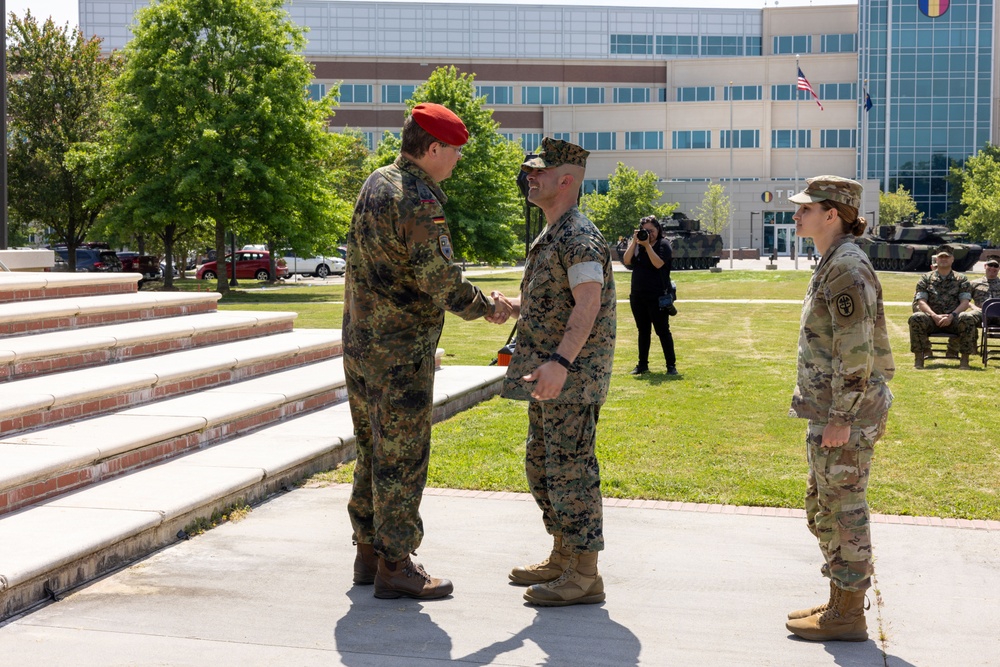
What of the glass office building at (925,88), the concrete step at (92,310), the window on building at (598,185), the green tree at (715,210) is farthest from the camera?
the window on building at (598,185)

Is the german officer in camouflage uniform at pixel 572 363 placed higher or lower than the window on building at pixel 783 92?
lower

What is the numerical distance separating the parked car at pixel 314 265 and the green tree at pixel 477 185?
5.46 m

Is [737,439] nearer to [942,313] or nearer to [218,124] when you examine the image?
[942,313]

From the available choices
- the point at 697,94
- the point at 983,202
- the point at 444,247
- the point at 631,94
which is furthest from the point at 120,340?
the point at 631,94

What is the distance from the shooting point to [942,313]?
48.0 ft

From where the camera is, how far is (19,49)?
4350 cm

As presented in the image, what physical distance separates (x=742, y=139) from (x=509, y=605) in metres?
88.2

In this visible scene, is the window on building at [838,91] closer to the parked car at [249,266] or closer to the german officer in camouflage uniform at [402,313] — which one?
the parked car at [249,266]

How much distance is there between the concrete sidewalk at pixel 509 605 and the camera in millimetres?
4398

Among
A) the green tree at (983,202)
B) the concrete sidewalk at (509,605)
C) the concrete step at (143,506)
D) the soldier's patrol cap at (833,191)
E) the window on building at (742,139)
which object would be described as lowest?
the concrete sidewalk at (509,605)

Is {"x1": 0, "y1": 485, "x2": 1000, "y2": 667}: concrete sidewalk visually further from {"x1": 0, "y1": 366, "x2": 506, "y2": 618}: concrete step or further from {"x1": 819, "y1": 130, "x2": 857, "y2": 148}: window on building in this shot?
{"x1": 819, "y1": 130, "x2": 857, "y2": 148}: window on building

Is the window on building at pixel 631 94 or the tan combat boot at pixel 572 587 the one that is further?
the window on building at pixel 631 94

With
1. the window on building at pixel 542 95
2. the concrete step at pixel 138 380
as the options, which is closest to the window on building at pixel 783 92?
the window on building at pixel 542 95

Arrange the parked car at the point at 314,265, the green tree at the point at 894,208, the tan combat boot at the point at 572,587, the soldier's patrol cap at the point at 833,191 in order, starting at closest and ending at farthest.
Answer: the soldier's patrol cap at the point at 833,191 → the tan combat boot at the point at 572,587 → the parked car at the point at 314,265 → the green tree at the point at 894,208
